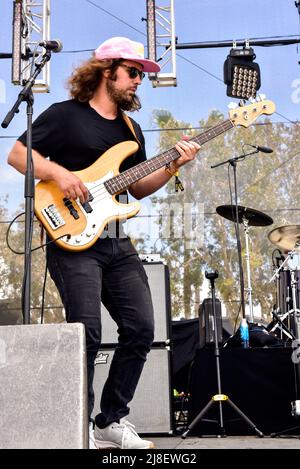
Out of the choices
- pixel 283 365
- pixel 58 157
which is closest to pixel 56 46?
pixel 58 157

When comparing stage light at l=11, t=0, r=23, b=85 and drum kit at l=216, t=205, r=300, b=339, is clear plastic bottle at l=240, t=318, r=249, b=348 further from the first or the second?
stage light at l=11, t=0, r=23, b=85

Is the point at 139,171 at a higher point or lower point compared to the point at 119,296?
higher

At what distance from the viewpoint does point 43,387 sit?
7.67 ft

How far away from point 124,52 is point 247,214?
3170 mm

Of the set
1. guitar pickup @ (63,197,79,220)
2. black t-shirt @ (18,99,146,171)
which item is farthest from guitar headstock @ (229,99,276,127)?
guitar pickup @ (63,197,79,220)

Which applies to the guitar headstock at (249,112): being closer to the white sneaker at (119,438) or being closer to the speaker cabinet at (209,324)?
the speaker cabinet at (209,324)

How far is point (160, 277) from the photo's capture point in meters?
4.70

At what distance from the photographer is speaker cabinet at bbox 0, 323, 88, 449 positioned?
2270mm

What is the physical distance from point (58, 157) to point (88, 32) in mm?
6789

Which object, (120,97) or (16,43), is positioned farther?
(16,43)

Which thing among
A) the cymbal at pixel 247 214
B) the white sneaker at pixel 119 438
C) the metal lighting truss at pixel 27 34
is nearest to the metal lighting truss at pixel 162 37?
the metal lighting truss at pixel 27 34

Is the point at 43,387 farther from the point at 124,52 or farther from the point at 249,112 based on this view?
the point at 249,112

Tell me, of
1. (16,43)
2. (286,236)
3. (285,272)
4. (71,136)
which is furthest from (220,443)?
(16,43)
